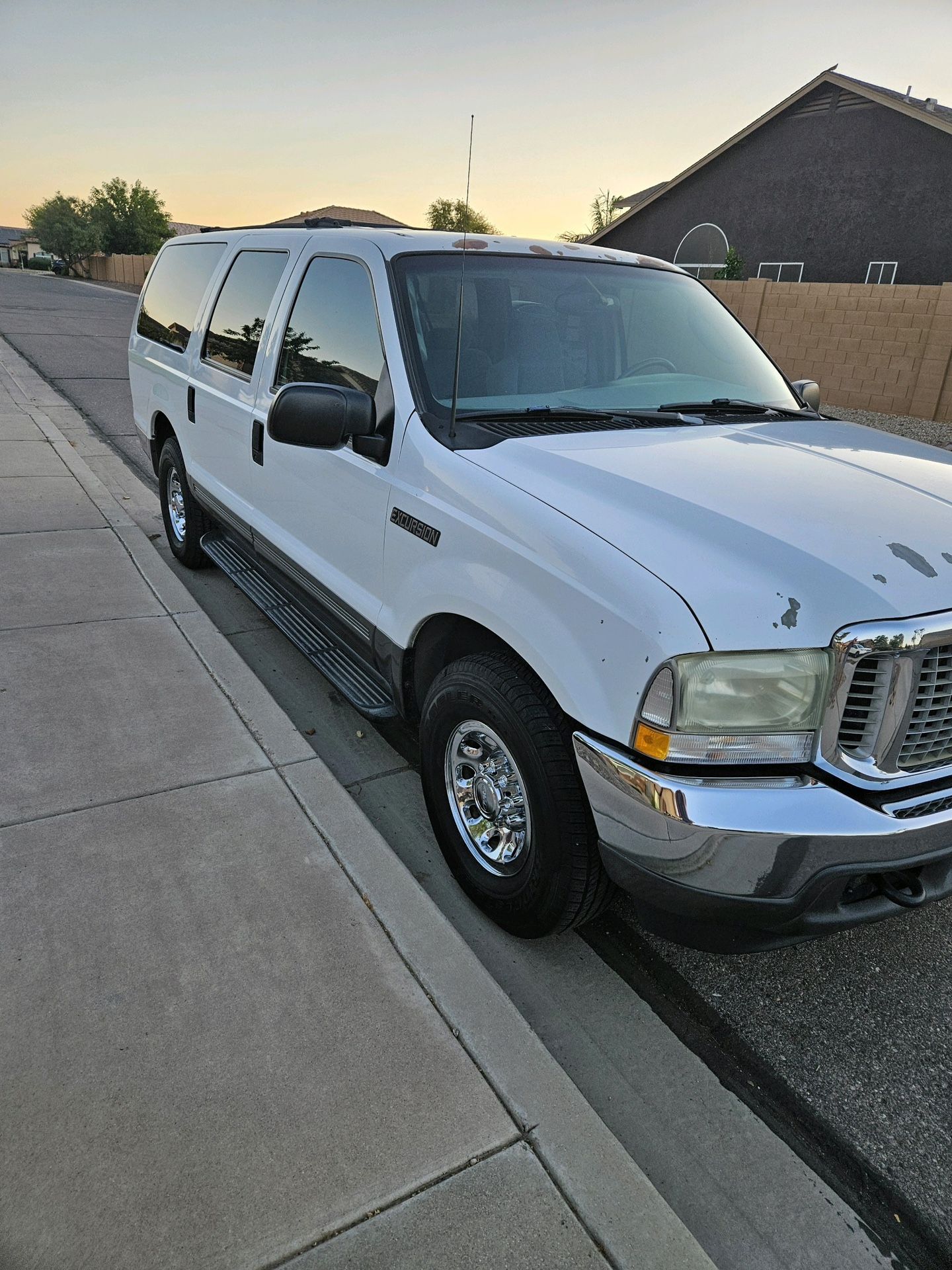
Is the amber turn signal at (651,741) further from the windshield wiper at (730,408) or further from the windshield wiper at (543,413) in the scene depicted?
the windshield wiper at (730,408)

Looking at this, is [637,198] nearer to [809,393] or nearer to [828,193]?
[828,193]

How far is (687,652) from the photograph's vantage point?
1920mm

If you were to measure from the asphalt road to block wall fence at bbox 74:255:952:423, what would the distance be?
1270 centimetres

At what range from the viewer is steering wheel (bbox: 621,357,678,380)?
3.43 metres

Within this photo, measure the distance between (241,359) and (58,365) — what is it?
11908mm

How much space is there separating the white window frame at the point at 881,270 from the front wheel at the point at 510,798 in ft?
80.5

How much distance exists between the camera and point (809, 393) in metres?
4.06

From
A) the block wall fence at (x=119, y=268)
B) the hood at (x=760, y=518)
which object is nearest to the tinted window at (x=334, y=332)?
the hood at (x=760, y=518)

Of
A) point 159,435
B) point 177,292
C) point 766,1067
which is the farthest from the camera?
point 159,435

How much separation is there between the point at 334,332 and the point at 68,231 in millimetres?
99685

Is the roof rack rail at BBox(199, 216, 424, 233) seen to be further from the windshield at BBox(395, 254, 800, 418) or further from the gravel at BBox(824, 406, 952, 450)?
the gravel at BBox(824, 406, 952, 450)

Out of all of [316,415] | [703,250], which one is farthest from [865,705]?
[703,250]

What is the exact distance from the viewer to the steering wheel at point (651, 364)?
343cm

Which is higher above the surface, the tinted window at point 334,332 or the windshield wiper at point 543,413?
the tinted window at point 334,332
